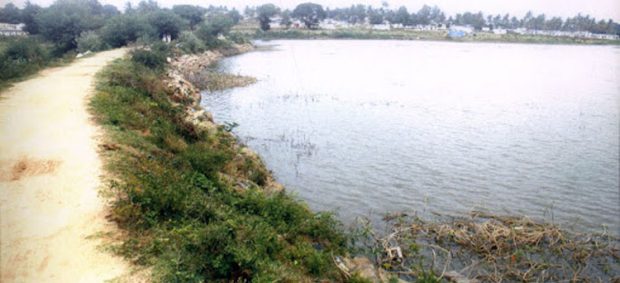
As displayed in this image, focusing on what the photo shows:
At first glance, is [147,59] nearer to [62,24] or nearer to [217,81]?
[217,81]

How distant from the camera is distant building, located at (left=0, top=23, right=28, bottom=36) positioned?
4447 cm

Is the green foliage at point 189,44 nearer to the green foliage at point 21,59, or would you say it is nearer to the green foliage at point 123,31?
the green foliage at point 123,31

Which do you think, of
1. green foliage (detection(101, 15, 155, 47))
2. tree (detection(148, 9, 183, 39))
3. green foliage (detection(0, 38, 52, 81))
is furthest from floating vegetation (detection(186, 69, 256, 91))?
tree (detection(148, 9, 183, 39))

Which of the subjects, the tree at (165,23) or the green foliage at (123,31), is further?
the tree at (165,23)

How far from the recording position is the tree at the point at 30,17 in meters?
Answer: 48.1

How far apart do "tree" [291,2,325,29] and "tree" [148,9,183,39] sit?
3743 inches

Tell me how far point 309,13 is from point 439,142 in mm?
151140

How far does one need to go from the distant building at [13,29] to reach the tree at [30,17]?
36.3 inches

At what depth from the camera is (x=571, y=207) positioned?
1386cm

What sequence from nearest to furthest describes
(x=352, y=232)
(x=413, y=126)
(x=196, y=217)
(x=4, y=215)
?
(x=4, y=215) → (x=196, y=217) → (x=352, y=232) → (x=413, y=126)

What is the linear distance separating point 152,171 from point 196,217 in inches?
90.9

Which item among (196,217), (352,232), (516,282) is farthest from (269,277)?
(516,282)

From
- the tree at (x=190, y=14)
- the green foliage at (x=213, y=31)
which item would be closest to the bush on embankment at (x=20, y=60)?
the green foliage at (x=213, y=31)

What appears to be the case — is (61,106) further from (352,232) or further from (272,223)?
(352,232)
